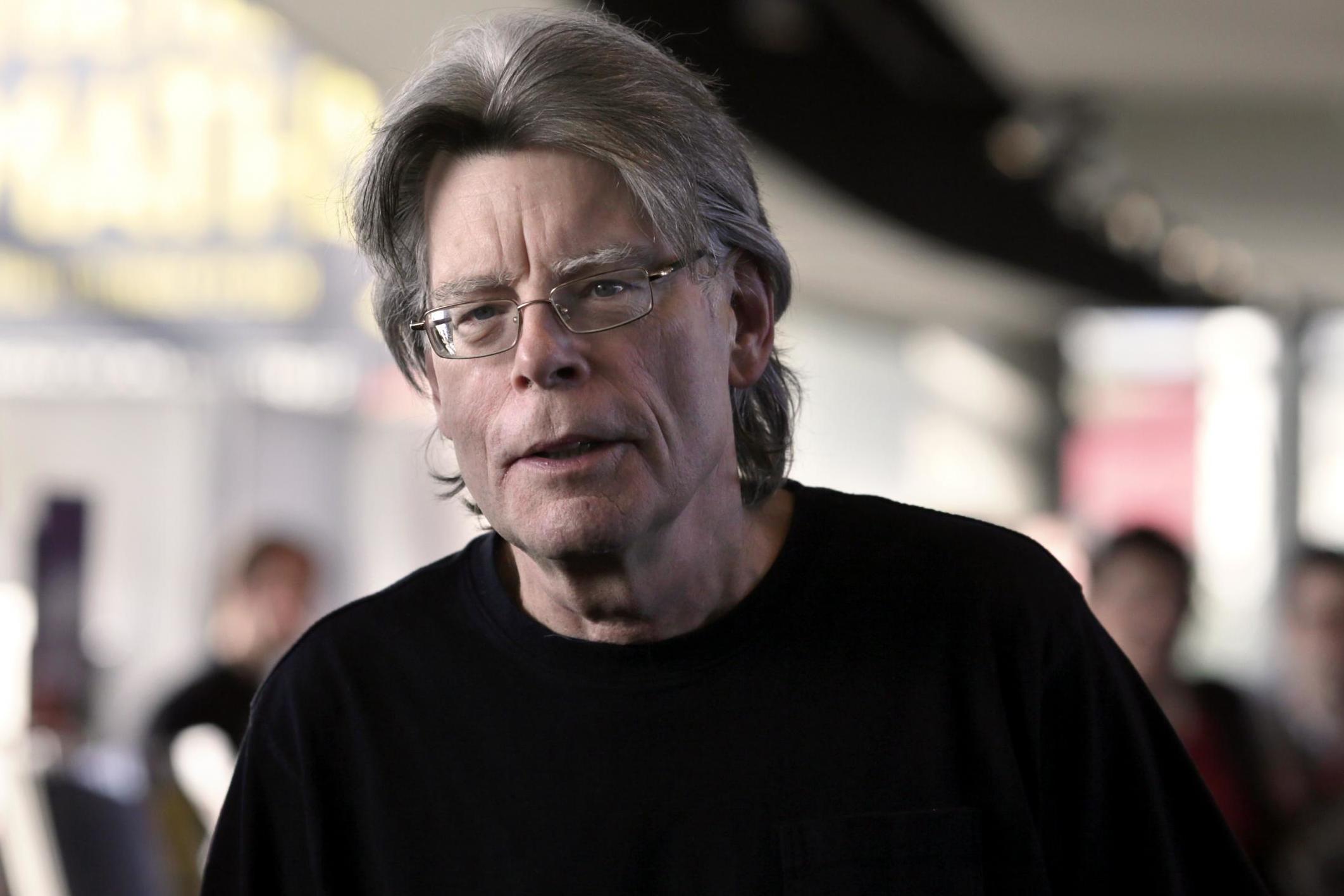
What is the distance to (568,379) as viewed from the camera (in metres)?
1.21

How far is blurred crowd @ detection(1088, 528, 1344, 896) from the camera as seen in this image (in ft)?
9.56

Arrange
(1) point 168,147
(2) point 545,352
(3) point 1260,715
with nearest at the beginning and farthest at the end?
(2) point 545,352 < (3) point 1260,715 < (1) point 168,147

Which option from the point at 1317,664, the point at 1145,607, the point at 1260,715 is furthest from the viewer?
the point at 1317,664

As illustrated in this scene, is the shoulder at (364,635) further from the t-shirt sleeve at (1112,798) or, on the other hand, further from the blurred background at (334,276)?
the t-shirt sleeve at (1112,798)

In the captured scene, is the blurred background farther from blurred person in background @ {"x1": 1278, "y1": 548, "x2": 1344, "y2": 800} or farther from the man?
the man

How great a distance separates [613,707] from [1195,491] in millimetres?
12231

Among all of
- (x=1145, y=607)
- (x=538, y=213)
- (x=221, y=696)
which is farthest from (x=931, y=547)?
(x=221, y=696)

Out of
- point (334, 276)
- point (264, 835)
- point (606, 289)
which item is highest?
point (334, 276)

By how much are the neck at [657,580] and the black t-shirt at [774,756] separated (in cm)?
2

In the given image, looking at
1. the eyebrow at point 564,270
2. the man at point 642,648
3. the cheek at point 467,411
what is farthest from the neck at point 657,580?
the eyebrow at point 564,270

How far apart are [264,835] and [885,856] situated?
1.72ft

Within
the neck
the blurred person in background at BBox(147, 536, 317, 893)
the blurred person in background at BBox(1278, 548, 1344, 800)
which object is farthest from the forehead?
the blurred person in background at BBox(1278, 548, 1344, 800)

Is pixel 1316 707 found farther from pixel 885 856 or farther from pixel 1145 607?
pixel 885 856

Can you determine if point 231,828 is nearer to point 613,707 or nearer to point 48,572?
point 613,707
